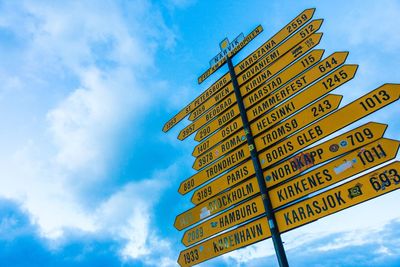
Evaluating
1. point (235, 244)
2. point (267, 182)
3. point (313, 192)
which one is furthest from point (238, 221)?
point (313, 192)

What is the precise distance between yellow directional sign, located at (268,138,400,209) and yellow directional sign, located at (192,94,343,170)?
→ 0.85 metres

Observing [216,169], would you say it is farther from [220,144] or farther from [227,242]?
[227,242]

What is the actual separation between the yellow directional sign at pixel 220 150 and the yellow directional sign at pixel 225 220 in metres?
1.23

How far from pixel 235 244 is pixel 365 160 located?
251 cm

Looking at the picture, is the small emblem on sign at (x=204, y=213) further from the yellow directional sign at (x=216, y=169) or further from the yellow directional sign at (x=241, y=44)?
the yellow directional sign at (x=241, y=44)

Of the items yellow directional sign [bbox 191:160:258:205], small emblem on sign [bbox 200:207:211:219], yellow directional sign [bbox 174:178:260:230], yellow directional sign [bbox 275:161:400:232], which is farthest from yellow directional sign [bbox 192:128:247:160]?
yellow directional sign [bbox 275:161:400:232]

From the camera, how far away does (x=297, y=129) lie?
4449 mm

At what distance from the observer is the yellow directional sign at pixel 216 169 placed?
5.11m

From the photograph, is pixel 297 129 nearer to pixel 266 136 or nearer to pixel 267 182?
pixel 266 136

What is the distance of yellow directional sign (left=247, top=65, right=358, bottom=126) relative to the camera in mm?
4277

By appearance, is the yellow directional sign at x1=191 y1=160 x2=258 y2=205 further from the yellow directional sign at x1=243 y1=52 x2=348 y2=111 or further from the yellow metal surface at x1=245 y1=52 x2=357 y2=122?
the yellow directional sign at x1=243 y1=52 x2=348 y2=111

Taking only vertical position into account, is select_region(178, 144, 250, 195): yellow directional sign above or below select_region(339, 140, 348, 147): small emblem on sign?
above

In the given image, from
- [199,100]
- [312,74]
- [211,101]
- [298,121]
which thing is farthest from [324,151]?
[199,100]

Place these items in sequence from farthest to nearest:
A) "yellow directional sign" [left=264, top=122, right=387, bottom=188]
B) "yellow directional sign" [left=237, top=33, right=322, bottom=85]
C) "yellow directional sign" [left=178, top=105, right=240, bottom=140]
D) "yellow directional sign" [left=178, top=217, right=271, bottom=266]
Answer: "yellow directional sign" [left=178, top=105, right=240, bottom=140]
"yellow directional sign" [left=237, top=33, right=322, bottom=85]
"yellow directional sign" [left=178, top=217, right=271, bottom=266]
"yellow directional sign" [left=264, top=122, right=387, bottom=188]
